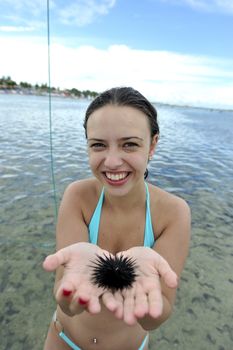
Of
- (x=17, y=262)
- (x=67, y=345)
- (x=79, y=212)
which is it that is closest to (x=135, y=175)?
(x=79, y=212)

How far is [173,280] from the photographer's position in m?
1.70

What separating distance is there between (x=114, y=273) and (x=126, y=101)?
1362mm

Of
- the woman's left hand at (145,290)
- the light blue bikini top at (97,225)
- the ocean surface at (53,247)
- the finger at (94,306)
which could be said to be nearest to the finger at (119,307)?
the woman's left hand at (145,290)

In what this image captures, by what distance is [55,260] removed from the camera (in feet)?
5.55

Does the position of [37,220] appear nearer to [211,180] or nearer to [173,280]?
[173,280]

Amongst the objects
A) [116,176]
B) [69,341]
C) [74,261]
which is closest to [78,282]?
[74,261]

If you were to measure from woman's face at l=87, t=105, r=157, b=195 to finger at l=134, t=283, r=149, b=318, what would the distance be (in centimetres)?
97

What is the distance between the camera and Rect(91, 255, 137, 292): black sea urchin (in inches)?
75.2

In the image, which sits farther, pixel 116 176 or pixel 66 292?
pixel 116 176

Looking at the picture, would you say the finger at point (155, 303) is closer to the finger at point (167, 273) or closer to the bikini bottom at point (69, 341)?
the finger at point (167, 273)

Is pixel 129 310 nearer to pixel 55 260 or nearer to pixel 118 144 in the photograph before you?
pixel 55 260

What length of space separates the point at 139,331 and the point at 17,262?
3.38 metres

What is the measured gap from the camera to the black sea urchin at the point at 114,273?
191 cm

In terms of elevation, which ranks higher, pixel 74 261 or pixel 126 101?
pixel 126 101
